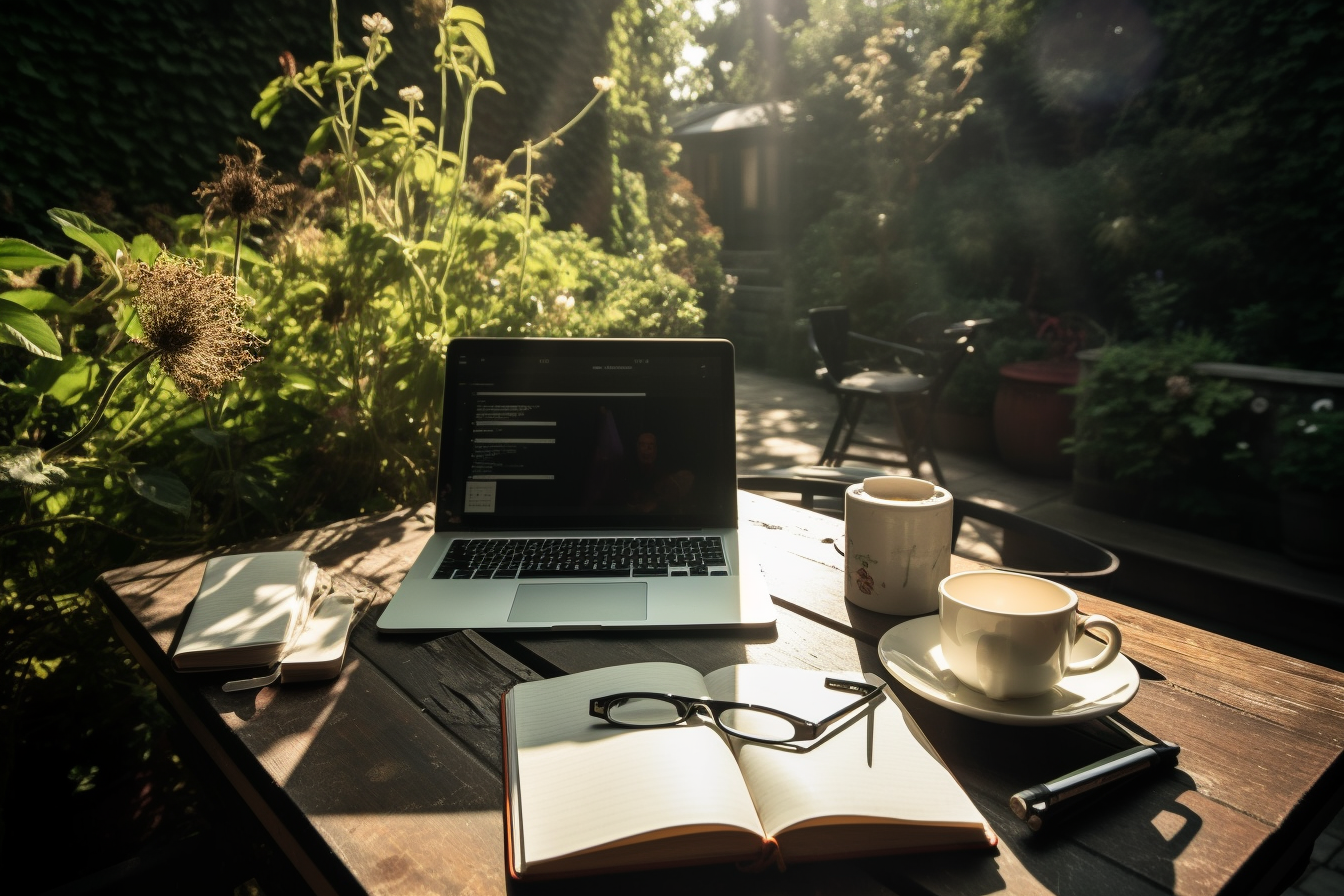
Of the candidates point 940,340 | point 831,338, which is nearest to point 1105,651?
point 831,338

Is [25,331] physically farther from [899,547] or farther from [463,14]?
[899,547]

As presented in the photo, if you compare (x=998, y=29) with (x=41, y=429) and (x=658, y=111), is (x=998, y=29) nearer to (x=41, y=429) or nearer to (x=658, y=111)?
(x=658, y=111)

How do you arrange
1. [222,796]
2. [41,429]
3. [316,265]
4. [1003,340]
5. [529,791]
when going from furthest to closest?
[1003,340] → [316,265] → [41,429] → [222,796] → [529,791]

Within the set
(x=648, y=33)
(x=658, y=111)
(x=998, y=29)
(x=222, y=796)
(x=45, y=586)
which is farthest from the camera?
(x=998, y=29)

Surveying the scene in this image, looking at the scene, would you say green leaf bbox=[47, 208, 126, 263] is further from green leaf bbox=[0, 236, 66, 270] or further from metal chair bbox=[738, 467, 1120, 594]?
metal chair bbox=[738, 467, 1120, 594]

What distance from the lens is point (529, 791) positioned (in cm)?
71

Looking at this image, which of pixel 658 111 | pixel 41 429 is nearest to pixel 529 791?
pixel 41 429

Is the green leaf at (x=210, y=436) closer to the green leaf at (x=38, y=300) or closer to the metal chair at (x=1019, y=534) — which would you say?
the green leaf at (x=38, y=300)

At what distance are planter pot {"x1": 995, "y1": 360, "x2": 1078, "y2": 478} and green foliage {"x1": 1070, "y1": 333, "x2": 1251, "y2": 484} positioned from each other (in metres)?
0.85

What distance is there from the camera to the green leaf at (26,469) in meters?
1.01

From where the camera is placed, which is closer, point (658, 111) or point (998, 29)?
point (658, 111)

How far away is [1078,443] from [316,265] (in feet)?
12.5

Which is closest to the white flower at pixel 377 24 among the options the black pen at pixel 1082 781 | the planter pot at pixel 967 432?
the black pen at pixel 1082 781

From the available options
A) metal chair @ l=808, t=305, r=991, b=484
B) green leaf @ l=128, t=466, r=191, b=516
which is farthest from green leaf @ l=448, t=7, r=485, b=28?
metal chair @ l=808, t=305, r=991, b=484
